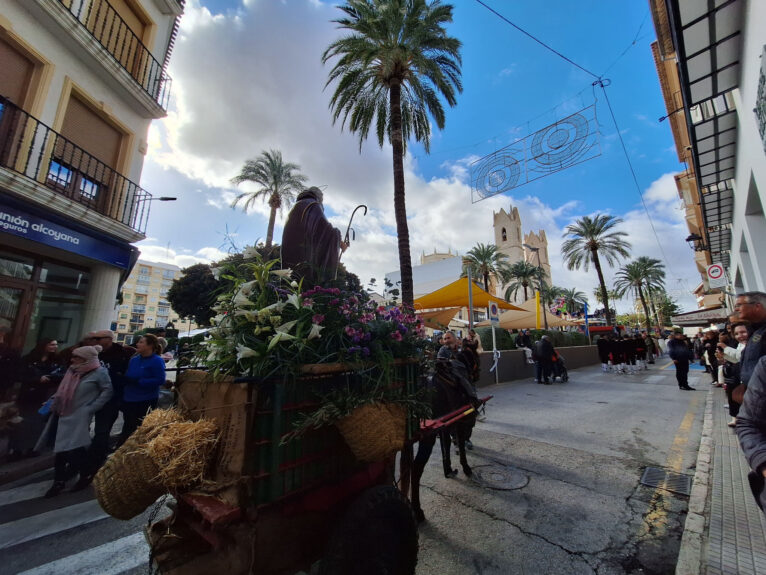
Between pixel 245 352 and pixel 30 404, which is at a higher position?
pixel 245 352

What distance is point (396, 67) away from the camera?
10820mm

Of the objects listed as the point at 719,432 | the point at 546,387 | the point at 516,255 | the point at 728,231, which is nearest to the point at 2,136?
the point at 719,432

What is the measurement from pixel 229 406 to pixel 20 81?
9651 millimetres

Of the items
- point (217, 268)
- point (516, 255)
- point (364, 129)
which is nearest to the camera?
point (217, 268)

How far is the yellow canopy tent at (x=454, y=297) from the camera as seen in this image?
12305 mm

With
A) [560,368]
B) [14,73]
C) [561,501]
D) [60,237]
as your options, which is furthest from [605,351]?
[14,73]

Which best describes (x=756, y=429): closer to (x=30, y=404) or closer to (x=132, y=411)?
(x=132, y=411)

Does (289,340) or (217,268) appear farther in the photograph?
(217,268)

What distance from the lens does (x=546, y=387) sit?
11344 mm

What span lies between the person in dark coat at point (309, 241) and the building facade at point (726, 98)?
528 centimetres

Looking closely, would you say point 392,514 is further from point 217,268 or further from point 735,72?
point 735,72

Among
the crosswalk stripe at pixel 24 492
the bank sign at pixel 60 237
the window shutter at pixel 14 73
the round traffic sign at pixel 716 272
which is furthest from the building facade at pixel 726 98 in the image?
the window shutter at pixel 14 73

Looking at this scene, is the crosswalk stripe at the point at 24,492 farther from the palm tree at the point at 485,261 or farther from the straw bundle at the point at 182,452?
the palm tree at the point at 485,261

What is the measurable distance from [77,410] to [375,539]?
428 cm
